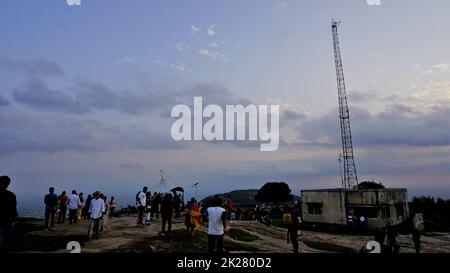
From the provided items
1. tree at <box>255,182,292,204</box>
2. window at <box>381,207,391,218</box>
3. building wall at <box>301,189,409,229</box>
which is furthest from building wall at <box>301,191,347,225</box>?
tree at <box>255,182,292,204</box>

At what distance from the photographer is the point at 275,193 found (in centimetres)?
8288

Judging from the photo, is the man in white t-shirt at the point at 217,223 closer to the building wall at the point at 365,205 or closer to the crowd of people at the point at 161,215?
the crowd of people at the point at 161,215

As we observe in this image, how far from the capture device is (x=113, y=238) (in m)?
13.2

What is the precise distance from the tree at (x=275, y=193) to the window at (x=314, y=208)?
4138 centimetres

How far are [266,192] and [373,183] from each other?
2765 cm

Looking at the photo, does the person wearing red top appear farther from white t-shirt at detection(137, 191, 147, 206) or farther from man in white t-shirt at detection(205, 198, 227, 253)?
man in white t-shirt at detection(205, 198, 227, 253)

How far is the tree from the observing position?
82625 mm

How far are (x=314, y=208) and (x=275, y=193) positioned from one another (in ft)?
140

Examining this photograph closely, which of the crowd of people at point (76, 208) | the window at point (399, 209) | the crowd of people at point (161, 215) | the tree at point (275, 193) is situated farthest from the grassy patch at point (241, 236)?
the tree at point (275, 193)

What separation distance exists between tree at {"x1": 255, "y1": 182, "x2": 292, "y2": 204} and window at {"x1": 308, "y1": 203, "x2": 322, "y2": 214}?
4138 cm

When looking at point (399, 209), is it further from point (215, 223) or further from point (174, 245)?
point (215, 223)
